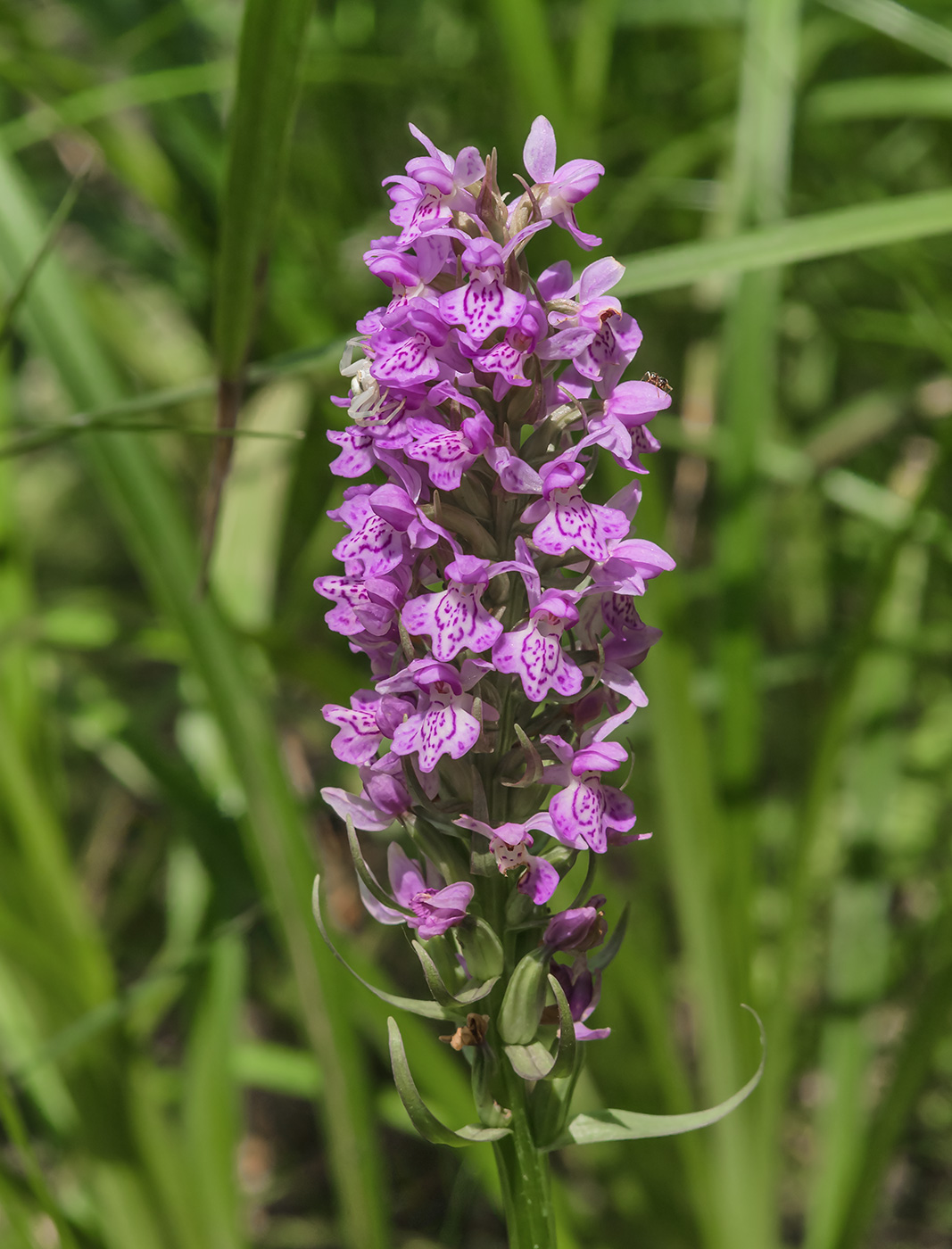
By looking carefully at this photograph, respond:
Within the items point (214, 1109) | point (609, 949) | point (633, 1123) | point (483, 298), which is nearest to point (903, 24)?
point (483, 298)

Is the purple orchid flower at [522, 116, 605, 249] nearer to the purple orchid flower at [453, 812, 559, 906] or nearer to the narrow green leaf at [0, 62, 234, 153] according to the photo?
the purple orchid flower at [453, 812, 559, 906]

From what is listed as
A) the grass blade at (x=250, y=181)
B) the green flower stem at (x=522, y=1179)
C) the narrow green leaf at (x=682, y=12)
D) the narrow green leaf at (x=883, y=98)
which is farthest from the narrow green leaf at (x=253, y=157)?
the narrow green leaf at (x=682, y=12)

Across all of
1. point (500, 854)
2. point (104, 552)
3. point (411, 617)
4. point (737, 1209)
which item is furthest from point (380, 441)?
point (104, 552)

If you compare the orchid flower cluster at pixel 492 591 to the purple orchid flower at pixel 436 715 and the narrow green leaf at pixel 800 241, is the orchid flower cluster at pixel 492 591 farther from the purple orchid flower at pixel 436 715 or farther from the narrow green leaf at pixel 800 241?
the narrow green leaf at pixel 800 241

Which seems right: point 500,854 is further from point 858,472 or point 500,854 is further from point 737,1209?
point 858,472

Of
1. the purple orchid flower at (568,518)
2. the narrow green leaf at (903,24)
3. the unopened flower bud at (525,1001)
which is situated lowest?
the unopened flower bud at (525,1001)

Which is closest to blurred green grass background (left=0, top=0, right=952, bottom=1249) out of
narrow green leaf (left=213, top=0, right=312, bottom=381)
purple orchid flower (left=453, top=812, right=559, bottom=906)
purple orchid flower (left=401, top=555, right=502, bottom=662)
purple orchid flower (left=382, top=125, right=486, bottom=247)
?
narrow green leaf (left=213, top=0, right=312, bottom=381)
